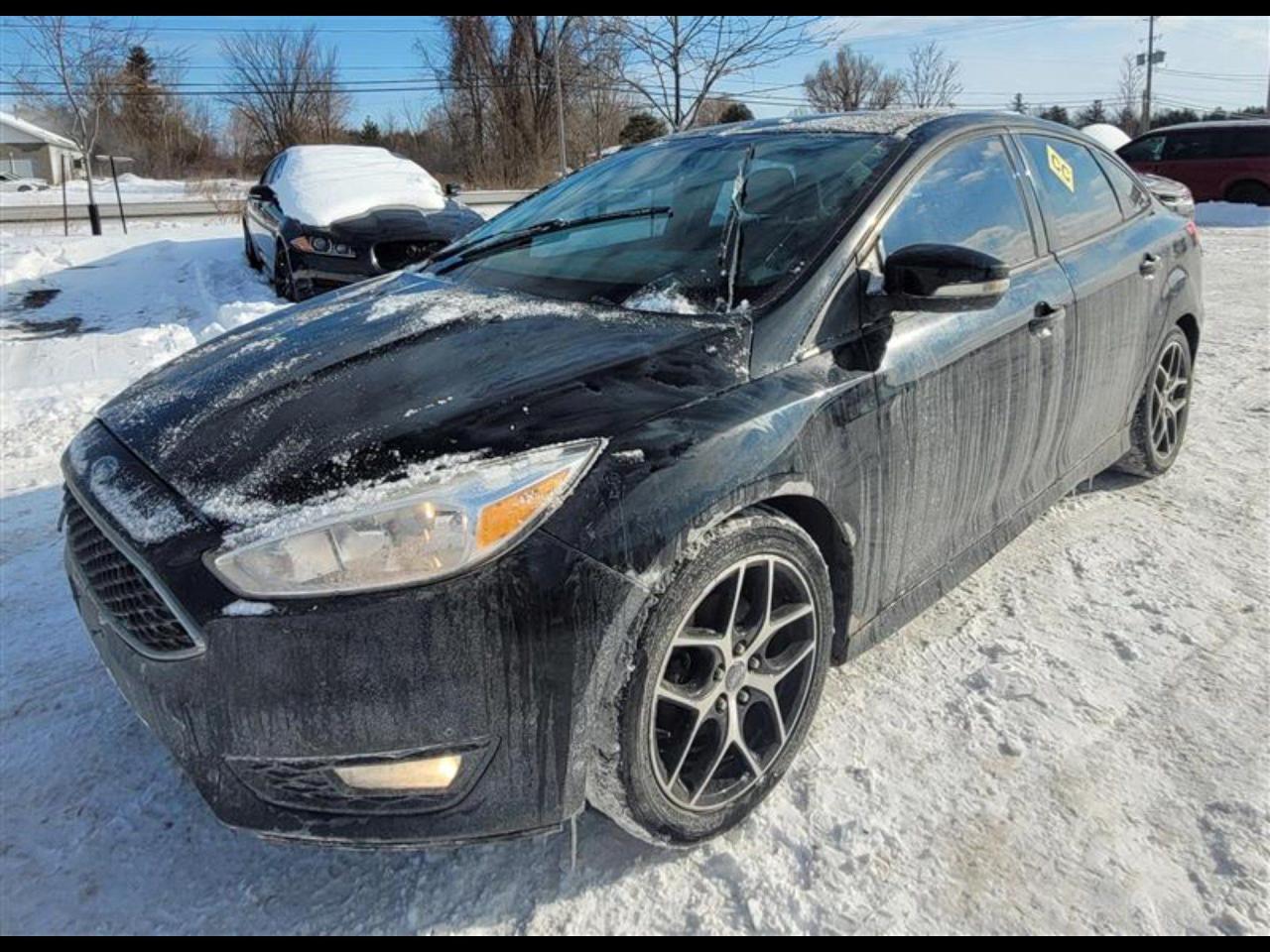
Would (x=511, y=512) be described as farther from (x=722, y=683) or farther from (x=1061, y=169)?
(x=1061, y=169)

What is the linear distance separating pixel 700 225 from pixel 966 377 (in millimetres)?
904

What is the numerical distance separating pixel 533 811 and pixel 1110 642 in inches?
79.7

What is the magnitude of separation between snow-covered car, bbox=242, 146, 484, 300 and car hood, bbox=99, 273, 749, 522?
421cm

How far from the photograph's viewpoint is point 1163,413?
12.9 ft

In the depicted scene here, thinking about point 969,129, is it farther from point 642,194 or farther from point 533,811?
point 533,811

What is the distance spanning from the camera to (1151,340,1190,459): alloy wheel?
387 cm

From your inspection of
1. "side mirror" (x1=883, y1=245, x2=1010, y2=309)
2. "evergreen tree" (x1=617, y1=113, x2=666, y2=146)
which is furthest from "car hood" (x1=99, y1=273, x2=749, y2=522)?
"evergreen tree" (x1=617, y1=113, x2=666, y2=146)

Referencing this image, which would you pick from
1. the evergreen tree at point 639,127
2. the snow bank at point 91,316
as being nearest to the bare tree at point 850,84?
the evergreen tree at point 639,127

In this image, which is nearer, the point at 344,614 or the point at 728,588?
the point at 344,614

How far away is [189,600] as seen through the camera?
163 cm

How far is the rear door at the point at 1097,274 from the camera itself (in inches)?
123

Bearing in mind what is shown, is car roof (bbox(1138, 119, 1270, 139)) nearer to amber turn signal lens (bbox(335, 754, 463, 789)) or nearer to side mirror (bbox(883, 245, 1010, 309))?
side mirror (bbox(883, 245, 1010, 309))

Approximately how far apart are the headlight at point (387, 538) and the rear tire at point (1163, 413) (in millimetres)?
3194
